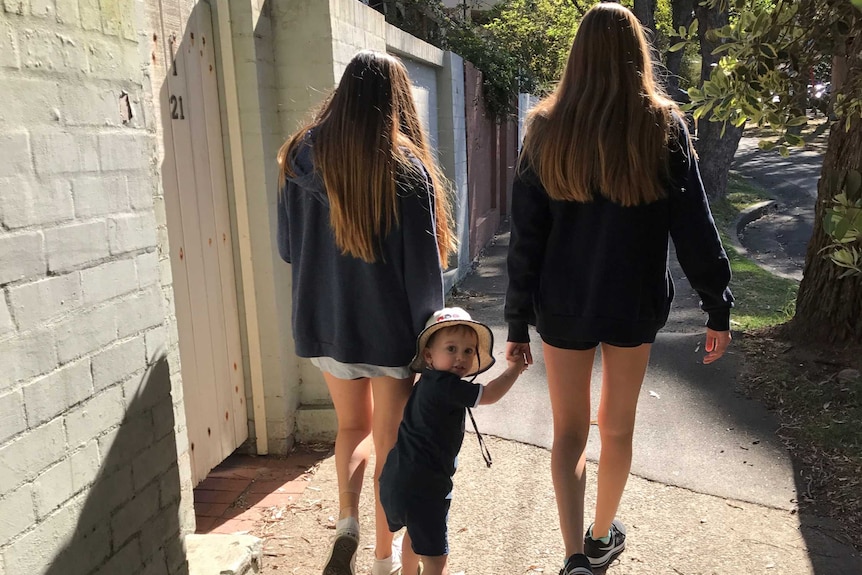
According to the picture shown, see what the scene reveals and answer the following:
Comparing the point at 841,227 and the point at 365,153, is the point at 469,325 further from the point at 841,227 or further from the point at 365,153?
the point at 841,227

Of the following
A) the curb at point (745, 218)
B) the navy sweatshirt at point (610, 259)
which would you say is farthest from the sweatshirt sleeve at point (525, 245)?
the curb at point (745, 218)

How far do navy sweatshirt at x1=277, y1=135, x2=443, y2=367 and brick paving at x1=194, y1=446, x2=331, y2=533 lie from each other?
1.19 metres

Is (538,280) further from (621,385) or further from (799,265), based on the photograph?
(799,265)

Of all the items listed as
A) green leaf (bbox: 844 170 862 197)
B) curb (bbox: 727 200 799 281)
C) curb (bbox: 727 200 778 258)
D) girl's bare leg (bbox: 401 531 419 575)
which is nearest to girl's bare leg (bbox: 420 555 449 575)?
girl's bare leg (bbox: 401 531 419 575)

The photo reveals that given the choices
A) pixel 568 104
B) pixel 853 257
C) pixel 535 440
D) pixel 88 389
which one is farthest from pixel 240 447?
pixel 853 257

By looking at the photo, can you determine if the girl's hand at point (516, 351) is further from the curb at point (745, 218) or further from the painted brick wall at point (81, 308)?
the curb at point (745, 218)

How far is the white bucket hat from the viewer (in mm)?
2543

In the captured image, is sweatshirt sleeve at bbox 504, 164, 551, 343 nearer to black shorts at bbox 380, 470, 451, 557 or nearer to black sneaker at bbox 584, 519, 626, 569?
black shorts at bbox 380, 470, 451, 557

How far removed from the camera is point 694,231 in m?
2.71

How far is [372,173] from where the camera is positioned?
264 cm

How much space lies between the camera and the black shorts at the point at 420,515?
2557 mm

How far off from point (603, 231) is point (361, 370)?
0.99 metres

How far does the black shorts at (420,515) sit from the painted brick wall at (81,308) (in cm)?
75

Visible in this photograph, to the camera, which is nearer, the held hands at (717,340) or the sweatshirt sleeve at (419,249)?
the sweatshirt sleeve at (419,249)
